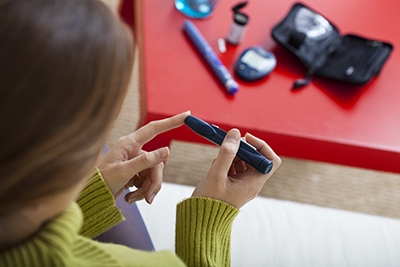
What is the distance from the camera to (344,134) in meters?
0.90

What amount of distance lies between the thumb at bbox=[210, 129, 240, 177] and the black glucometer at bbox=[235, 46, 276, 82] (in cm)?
38

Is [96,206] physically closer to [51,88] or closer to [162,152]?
[162,152]

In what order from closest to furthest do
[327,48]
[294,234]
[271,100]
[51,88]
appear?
[51,88] → [294,234] → [271,100] → [327,48]

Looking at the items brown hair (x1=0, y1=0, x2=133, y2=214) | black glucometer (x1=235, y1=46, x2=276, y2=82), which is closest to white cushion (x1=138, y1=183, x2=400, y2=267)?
black glucometer (x1=235, y1=46, x2=276, y2=82)

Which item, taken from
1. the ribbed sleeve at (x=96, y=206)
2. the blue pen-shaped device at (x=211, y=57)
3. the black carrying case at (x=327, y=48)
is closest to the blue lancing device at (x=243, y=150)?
the ribbed sleeve at (x=96, y=206)

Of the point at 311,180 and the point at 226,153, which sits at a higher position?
the point at 226,153

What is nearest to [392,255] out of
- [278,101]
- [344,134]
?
[344,134]

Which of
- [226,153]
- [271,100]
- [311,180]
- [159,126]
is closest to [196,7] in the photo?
[271,100]

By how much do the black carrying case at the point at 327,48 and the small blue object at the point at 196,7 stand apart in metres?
0.20

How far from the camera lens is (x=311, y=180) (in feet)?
4.63

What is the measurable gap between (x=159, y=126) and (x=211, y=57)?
1.15 ft

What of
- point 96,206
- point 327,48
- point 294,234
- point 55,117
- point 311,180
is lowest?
point 311,180

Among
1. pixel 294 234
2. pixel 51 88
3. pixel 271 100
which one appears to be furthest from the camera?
pixel 271 100

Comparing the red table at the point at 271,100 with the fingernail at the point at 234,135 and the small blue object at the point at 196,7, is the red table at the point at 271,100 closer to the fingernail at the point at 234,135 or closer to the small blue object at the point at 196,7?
the small blue object at the point at 196,7
